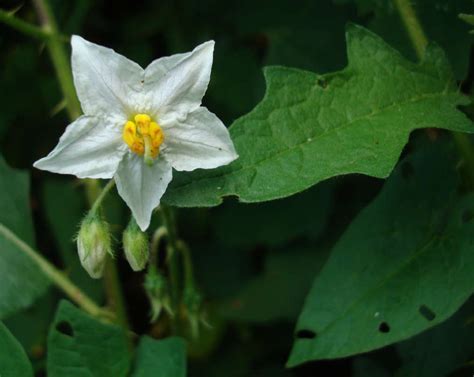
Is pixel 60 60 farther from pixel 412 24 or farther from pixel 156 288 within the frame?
pixel 412 24

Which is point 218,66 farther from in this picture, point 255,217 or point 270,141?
point 270,141

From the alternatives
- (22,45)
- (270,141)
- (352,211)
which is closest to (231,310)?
(352,211)

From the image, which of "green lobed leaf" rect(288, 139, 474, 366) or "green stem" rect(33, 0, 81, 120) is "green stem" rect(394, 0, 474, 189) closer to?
"green lobed leaf" rect(288, 139, 474, 366)

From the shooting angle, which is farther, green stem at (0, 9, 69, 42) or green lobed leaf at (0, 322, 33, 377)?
green stem at (0, 9, 69, 42)

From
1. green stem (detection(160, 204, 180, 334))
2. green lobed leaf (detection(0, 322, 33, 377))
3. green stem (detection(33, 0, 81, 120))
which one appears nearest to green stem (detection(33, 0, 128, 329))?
green stem (detection(33, 0, 81, 120))

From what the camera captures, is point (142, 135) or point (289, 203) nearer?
point (142, 135)

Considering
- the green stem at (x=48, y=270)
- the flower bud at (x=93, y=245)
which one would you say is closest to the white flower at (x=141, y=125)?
the flower bud at (x=93, y=245)

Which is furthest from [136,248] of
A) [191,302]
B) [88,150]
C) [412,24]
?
[412,24]
